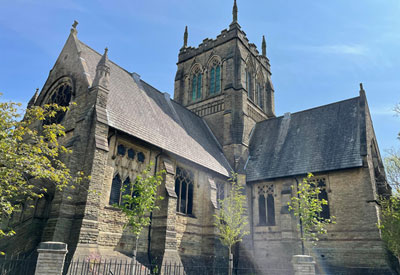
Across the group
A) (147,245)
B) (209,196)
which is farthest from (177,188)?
(147,245)

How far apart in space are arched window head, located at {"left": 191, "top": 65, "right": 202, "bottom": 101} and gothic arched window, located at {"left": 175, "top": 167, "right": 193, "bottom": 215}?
13.2 metres

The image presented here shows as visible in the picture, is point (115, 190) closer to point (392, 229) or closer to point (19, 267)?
point (19, 267)

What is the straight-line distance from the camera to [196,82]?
106 ft

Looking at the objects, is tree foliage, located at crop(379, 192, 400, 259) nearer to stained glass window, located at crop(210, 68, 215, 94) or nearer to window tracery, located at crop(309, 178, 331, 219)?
window tracery, located at crop(309, 178, 331, 219)

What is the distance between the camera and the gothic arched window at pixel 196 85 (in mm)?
31594

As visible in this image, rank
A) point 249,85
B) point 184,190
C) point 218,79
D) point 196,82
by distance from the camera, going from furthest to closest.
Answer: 1. point 196,82
2. point 249,85
3. point 218,79
4. point 184,190

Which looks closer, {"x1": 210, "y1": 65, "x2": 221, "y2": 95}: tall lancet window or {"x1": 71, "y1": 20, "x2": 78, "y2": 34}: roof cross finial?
{"x1": 71, "y1": 20, "x2": 78, "y2": 34}: roof cross finial

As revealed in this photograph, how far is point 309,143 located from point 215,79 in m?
11.7

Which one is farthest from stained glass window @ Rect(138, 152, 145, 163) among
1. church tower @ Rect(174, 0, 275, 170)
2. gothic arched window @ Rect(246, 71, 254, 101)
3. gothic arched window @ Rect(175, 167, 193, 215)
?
gothic arched window @ Rect(246, 71, 254, 101)

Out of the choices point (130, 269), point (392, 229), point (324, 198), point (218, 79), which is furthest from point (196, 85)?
point (130, 269)

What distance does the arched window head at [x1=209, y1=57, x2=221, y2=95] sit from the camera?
3028cm

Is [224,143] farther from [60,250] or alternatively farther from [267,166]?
[60,250]

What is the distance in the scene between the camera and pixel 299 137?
24922 mm

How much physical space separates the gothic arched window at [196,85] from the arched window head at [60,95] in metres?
15.2
